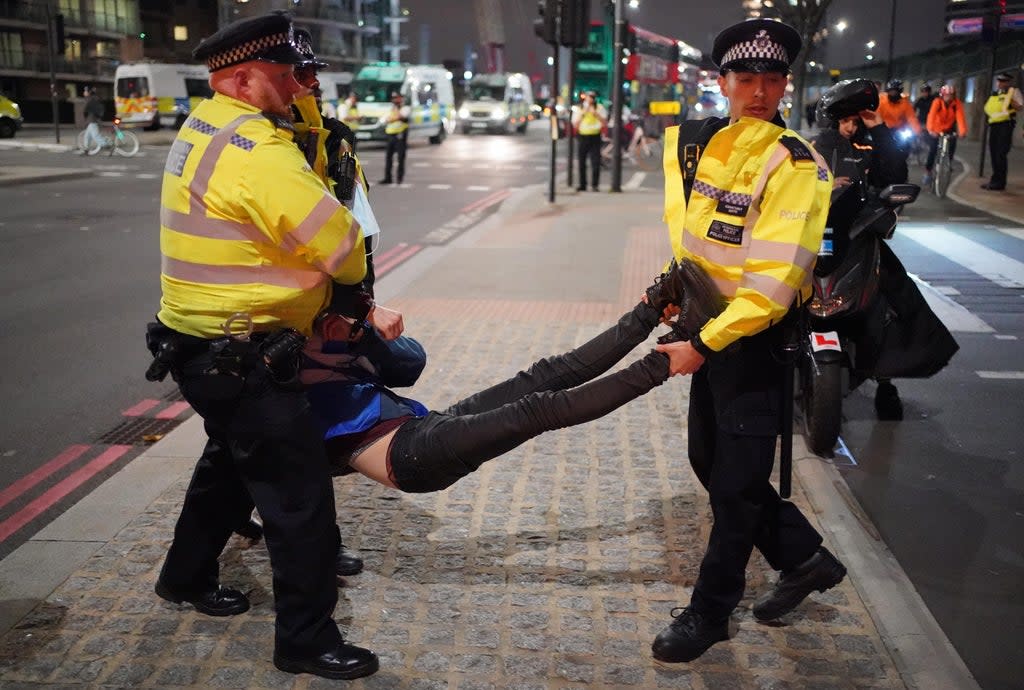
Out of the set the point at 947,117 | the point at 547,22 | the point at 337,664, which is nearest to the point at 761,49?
the point at 337,664

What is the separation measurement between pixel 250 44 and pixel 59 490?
2924mm

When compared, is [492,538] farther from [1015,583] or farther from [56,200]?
[56,200]

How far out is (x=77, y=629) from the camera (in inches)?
130

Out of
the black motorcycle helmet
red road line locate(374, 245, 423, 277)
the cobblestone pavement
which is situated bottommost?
the cobblestone pavement

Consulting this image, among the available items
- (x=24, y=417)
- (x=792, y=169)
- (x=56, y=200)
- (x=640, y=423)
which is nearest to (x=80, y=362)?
(x=24, y=417)

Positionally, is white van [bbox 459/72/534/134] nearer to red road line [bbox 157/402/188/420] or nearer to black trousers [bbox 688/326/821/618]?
red road line [bbox 157/402/188/420]

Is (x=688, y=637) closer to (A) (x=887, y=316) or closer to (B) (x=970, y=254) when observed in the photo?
(A) (x=887, y=316)

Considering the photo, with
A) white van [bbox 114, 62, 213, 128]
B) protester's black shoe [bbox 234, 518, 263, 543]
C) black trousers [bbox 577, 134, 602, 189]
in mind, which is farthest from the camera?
white van [bbox 114, 62, 213, 128]

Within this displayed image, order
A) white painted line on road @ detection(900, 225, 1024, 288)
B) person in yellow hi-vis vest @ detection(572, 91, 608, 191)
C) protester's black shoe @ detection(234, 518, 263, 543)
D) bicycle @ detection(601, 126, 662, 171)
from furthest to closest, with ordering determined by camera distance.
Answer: bicycle @ detection(601, 126, 662, 171) → person in yellow hi-vis vest @ detection(572, 91, 608, 191) → white painted line on road @ detection(900, 225, 1024, 288) → protester's black shoe @ detection(234, 518, 263, 543)

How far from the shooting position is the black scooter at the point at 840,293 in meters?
5.12

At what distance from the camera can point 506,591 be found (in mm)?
3627

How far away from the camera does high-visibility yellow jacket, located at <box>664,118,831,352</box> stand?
9.32 feet

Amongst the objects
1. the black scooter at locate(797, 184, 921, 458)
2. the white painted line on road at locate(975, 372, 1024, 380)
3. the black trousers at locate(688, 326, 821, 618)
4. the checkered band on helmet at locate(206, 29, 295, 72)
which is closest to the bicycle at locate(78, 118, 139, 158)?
the white painted line on road at locate(975, 372, 1024, 380)

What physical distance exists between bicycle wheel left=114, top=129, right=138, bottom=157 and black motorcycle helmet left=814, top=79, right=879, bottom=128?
26.5 m
